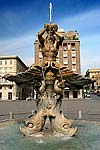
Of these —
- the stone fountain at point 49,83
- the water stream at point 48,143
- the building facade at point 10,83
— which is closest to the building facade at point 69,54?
the building facade at point 10,83

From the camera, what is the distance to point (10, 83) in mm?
64125

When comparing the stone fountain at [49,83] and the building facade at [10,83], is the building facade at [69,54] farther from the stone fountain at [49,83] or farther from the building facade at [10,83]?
the stone fountain at [49,83]

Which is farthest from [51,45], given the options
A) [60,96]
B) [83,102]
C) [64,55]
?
[64,55]

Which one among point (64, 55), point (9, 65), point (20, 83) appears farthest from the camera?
point (9, 65)

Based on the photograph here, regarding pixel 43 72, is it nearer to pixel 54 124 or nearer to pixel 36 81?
pixel 36 81

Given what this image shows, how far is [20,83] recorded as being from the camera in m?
10.5

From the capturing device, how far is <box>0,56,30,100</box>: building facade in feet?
211

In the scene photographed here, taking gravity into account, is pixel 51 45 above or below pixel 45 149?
above

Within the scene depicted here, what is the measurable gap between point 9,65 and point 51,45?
6201 centimetres

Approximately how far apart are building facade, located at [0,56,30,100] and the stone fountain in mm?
54081

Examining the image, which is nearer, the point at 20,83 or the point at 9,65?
the point at 20,83

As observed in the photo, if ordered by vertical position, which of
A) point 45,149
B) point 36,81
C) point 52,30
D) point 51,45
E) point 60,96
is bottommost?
point 45,149

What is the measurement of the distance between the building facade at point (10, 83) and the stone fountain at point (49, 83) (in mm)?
54081

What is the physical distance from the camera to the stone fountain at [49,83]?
9.18 metres
